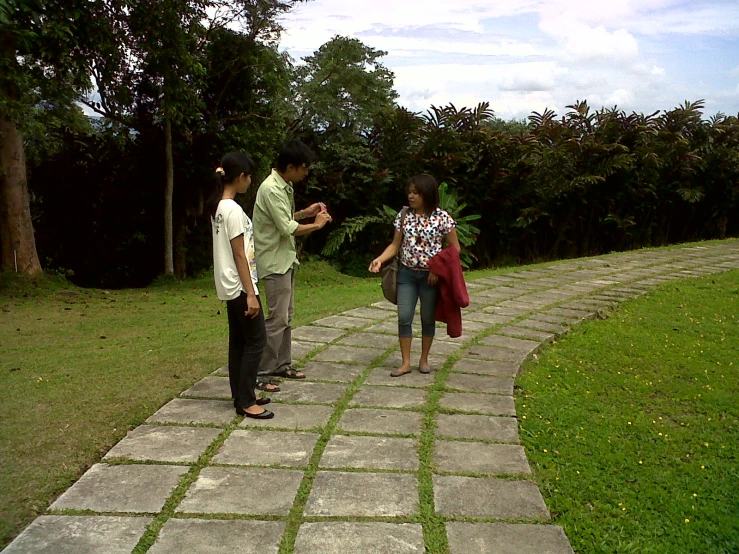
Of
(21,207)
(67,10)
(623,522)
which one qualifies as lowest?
(623,522)

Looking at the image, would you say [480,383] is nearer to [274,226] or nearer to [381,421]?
[381,421]

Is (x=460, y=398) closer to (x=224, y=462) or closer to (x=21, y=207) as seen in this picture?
(x=224, y=462)

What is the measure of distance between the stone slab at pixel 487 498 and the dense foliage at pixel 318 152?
23.9 feet

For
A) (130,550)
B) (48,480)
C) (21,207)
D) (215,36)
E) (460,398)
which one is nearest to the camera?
(130,550)

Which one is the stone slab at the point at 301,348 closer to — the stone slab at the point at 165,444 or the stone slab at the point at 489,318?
the stone slab at the point at 165,444

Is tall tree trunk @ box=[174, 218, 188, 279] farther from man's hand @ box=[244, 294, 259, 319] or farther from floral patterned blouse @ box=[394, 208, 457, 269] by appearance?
man's hand @ box=[244, 294, 259, 319]

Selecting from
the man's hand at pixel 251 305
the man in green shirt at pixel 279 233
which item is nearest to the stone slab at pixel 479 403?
the man in green shirt at pixel 279 233

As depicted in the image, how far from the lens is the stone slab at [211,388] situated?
423cm

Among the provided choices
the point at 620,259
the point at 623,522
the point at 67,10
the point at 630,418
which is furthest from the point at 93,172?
the point at 623,522

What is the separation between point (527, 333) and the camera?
597 cm

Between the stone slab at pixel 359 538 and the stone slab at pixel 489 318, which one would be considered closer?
the stone slab at pixel 359 538

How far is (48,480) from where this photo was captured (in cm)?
309

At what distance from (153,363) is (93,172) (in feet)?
22.6

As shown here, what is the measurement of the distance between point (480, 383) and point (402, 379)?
0.52 meters
